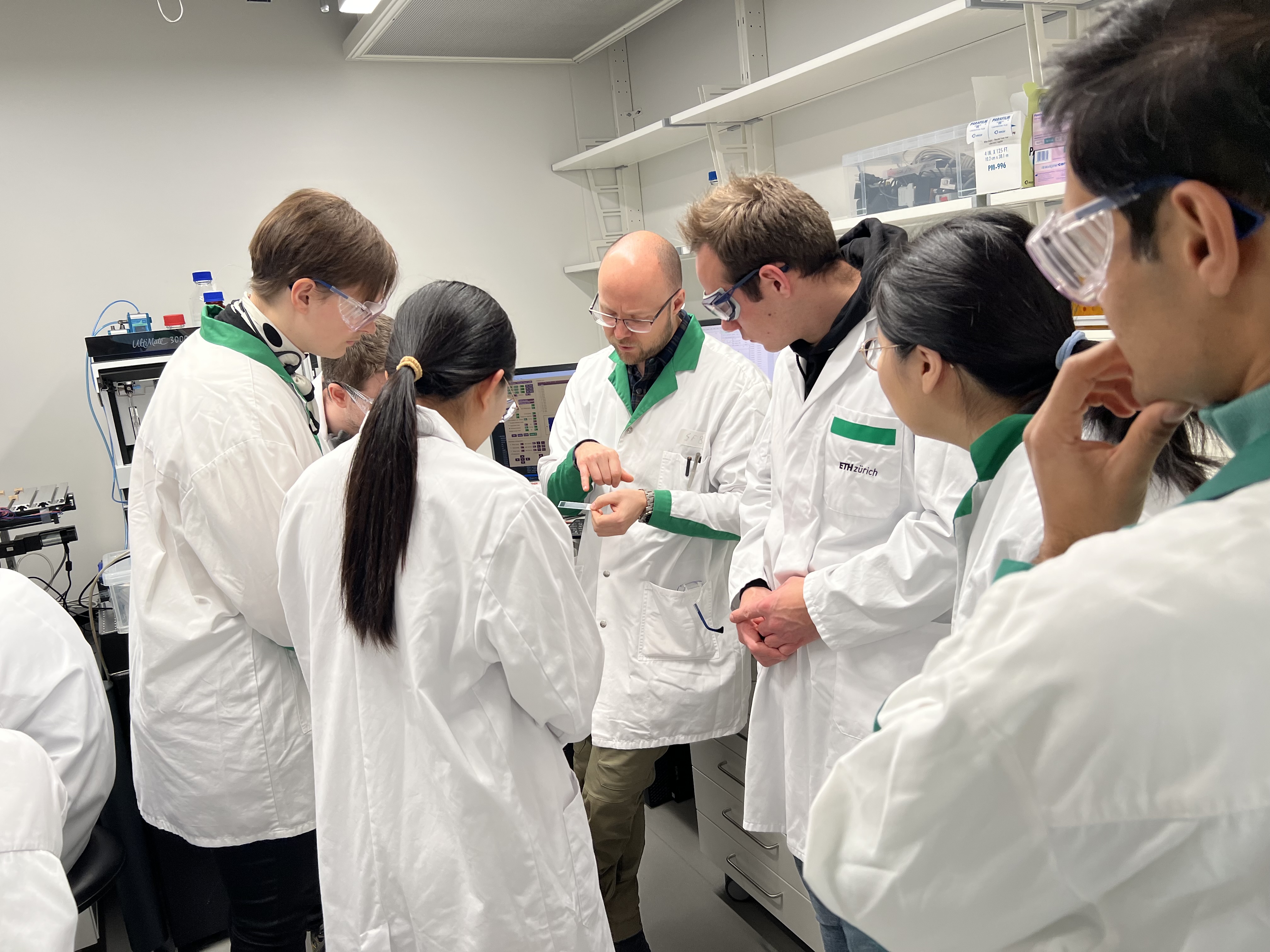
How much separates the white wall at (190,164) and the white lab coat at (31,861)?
248cm

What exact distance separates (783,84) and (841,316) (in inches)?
50.4

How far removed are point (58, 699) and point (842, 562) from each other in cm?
135

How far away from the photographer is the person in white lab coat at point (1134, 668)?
0.46 meters

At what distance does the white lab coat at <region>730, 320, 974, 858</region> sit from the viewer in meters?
1.39

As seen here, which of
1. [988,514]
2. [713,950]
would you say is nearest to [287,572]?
[988,514]

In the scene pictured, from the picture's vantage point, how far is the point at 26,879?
882 mm

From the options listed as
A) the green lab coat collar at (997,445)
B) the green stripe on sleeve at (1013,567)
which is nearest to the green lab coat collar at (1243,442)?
the green stripe on sleeve at (1013,567)

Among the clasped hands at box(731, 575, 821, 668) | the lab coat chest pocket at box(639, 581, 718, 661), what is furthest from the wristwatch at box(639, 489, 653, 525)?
the clasped hands at box(731, 575, 821, 668)

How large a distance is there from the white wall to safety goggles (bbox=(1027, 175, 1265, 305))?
3324mm

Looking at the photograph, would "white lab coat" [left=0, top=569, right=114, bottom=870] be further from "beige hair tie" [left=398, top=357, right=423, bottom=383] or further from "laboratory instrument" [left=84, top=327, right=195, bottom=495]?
"laboratory instrument" [left=84, top=327, right=195, bottom=495]

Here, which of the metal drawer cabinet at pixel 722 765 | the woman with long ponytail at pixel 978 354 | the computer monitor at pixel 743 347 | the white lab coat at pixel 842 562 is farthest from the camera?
the computer monitor at pixel 743 347

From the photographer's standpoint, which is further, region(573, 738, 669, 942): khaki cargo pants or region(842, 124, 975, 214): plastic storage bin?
region(842, 124, 975, 214): plastic storage bin

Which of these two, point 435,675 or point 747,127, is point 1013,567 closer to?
point 435,675

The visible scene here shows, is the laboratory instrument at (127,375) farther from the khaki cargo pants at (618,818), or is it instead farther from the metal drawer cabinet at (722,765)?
the metal drawer cabinet at (722,765)
